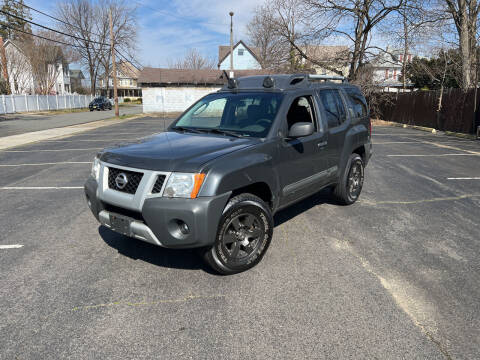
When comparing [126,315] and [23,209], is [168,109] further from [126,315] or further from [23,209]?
[126,315]

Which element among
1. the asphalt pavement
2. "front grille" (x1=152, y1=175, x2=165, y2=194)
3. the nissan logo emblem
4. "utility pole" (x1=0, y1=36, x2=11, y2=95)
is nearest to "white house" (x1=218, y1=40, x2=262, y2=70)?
the asphalt pavement

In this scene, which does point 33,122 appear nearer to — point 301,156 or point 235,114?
point 235,114

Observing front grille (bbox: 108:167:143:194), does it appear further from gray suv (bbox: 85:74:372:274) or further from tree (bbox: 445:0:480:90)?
tree (bbox: 445:0:480:90)

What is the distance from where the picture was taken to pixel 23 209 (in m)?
5.59

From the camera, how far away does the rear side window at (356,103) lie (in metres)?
5.60

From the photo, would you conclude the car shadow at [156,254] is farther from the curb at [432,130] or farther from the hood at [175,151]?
A: the curb at [432,130]

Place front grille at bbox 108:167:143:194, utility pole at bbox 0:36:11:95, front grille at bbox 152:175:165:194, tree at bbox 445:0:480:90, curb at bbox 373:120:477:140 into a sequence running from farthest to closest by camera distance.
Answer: utility pole at bbox 0:36:11:95
tree at bbox 445:0:480:90
curb at bbox 373:120:477:140
front grille at bbox 108:167:143:194
front grille at bbox 152:175:165:194

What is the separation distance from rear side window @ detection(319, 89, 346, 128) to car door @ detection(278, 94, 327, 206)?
0.95ft

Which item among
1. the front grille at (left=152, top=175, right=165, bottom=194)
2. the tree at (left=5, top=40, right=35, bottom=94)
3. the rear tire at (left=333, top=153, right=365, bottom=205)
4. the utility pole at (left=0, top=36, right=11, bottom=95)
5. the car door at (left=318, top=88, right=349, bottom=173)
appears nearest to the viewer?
the front grille at (left=152, top=175, right=165, bottom=194)

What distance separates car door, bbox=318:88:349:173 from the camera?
4812 millimetres

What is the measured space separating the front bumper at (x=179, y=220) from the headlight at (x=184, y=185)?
50 millimetres

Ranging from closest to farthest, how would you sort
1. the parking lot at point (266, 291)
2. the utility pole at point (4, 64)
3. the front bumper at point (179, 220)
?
the parking lot at point (266, 291), the front bumper at point (179, 220), the utility pole at point (4, 64)

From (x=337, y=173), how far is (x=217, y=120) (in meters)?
1.96

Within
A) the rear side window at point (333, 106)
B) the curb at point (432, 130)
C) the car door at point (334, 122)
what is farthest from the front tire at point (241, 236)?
the curb at point (432, 130)
